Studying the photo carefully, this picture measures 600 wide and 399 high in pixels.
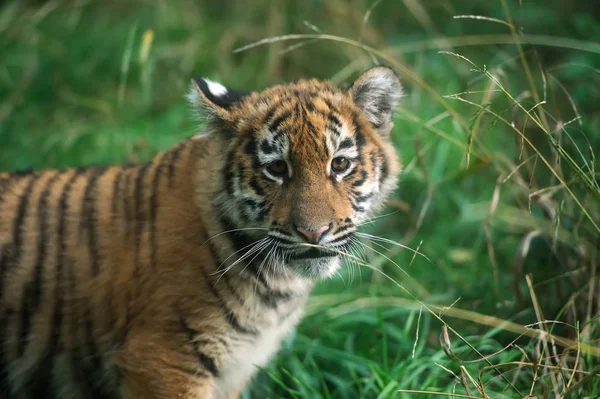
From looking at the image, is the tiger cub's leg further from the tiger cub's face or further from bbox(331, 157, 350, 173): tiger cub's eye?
bbox(331, 157, 350, 173): tiger cub's eye

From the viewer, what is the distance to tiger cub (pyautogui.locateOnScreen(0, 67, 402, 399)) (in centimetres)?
309

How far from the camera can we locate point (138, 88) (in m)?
6.57

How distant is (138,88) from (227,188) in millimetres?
3647

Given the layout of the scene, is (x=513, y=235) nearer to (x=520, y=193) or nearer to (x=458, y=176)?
(x=520, y=193)

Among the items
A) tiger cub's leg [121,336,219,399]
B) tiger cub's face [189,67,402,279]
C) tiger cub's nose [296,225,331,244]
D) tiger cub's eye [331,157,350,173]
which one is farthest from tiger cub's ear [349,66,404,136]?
tiger cub's leg [121,336,219,399]

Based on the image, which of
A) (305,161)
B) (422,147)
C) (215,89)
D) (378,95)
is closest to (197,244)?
(305,161)

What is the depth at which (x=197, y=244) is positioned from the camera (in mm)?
3215

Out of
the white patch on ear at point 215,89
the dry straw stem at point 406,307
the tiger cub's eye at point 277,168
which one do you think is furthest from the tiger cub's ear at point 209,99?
the dry straw stem at point 406,307

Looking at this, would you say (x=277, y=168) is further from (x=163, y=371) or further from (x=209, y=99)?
(x=163, y=371)

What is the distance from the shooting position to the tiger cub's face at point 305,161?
3.02 m

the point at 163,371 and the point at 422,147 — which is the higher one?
the point at 422,147

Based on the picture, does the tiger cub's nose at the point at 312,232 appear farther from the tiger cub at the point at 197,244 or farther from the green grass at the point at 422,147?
the green grass at the point at 422,147

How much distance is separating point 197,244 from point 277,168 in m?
0.49

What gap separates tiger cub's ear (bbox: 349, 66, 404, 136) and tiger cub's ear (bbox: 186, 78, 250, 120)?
0.54 meters
